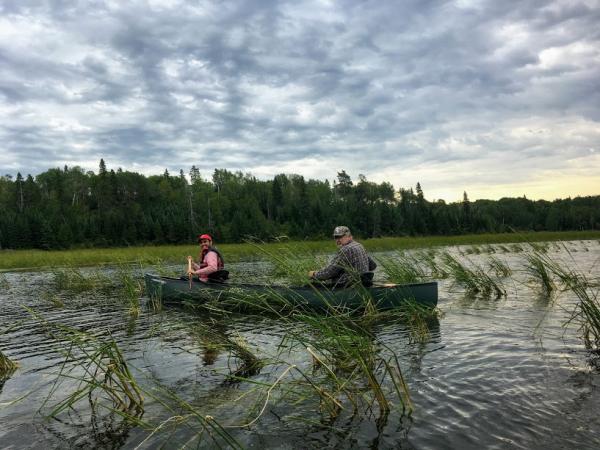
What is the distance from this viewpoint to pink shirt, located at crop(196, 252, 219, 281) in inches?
457

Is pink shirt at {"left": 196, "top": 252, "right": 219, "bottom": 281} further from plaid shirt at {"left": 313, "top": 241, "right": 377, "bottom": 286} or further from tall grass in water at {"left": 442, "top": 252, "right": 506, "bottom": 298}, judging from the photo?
tall grass in water at {"left": 442, "top": 252, "right": 506, "bottom": 298}

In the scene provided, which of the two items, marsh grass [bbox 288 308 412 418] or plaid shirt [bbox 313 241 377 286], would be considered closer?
marsh grass [bbox 288 308 412 418]

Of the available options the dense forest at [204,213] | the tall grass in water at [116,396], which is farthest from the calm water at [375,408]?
the dense forest at [204,213]

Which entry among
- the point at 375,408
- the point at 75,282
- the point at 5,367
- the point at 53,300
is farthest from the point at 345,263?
the point at 75,282

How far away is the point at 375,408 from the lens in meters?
4.65

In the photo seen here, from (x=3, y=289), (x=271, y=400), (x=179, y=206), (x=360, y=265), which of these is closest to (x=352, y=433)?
(x=271, y=400)

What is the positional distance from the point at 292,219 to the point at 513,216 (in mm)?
68674

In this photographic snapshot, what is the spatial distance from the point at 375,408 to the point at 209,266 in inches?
307

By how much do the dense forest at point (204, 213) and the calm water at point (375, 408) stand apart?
54135 mm

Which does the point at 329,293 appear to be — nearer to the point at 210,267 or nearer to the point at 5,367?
the point at 210,267

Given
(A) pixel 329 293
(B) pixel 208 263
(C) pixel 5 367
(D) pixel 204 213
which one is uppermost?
(D) pixel 204 213

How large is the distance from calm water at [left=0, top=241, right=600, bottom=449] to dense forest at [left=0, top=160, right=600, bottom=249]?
2131 inches

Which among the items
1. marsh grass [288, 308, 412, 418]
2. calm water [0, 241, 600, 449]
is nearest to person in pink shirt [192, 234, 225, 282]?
calm water [0, 241, 600, 449]

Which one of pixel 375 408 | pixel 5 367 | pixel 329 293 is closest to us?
pixel 375 408
